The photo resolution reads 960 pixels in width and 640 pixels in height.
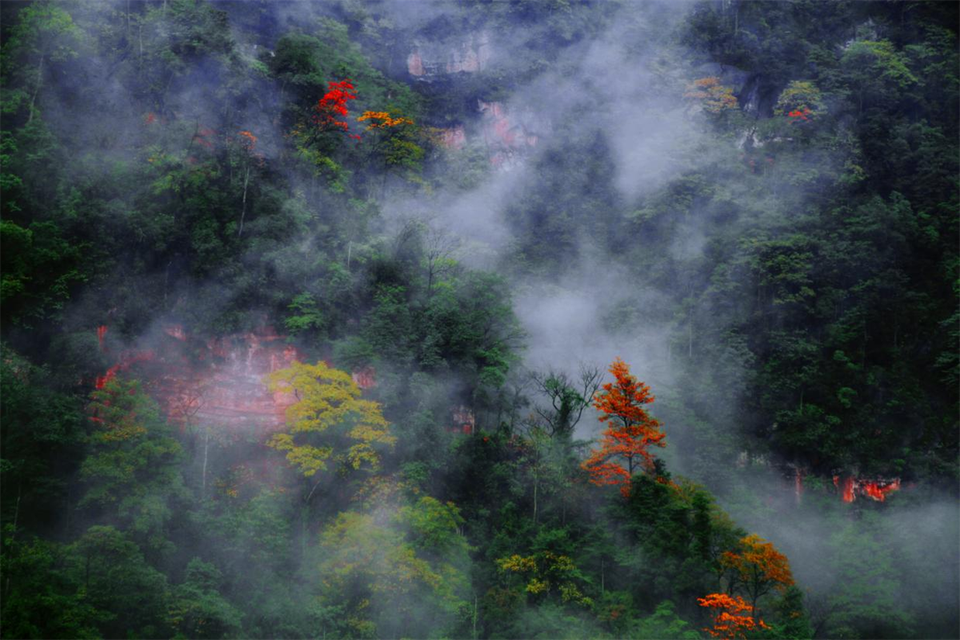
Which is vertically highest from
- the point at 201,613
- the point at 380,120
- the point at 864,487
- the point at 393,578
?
the point at 380,120

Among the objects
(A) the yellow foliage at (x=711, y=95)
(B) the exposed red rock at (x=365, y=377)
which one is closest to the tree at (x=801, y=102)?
(A) the yellow foliage at (x=711, y=95)

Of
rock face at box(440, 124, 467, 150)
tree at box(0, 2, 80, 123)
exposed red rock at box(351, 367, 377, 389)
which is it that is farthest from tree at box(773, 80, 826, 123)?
tree at box(0, 2, 80, 123)

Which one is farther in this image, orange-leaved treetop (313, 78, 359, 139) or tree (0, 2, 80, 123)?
orange-leaved treetop (313, 78, 359, 139)

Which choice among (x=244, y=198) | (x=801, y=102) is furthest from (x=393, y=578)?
(x=801, y=102)

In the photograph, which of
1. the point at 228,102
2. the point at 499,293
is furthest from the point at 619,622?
the point at 228,102

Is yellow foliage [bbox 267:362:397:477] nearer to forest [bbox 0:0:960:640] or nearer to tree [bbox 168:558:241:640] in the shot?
forest [bbox 0:0:960:640]

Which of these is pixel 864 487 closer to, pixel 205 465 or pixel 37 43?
pixel 205 465

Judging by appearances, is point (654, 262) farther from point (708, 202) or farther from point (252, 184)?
point (252, 184)
